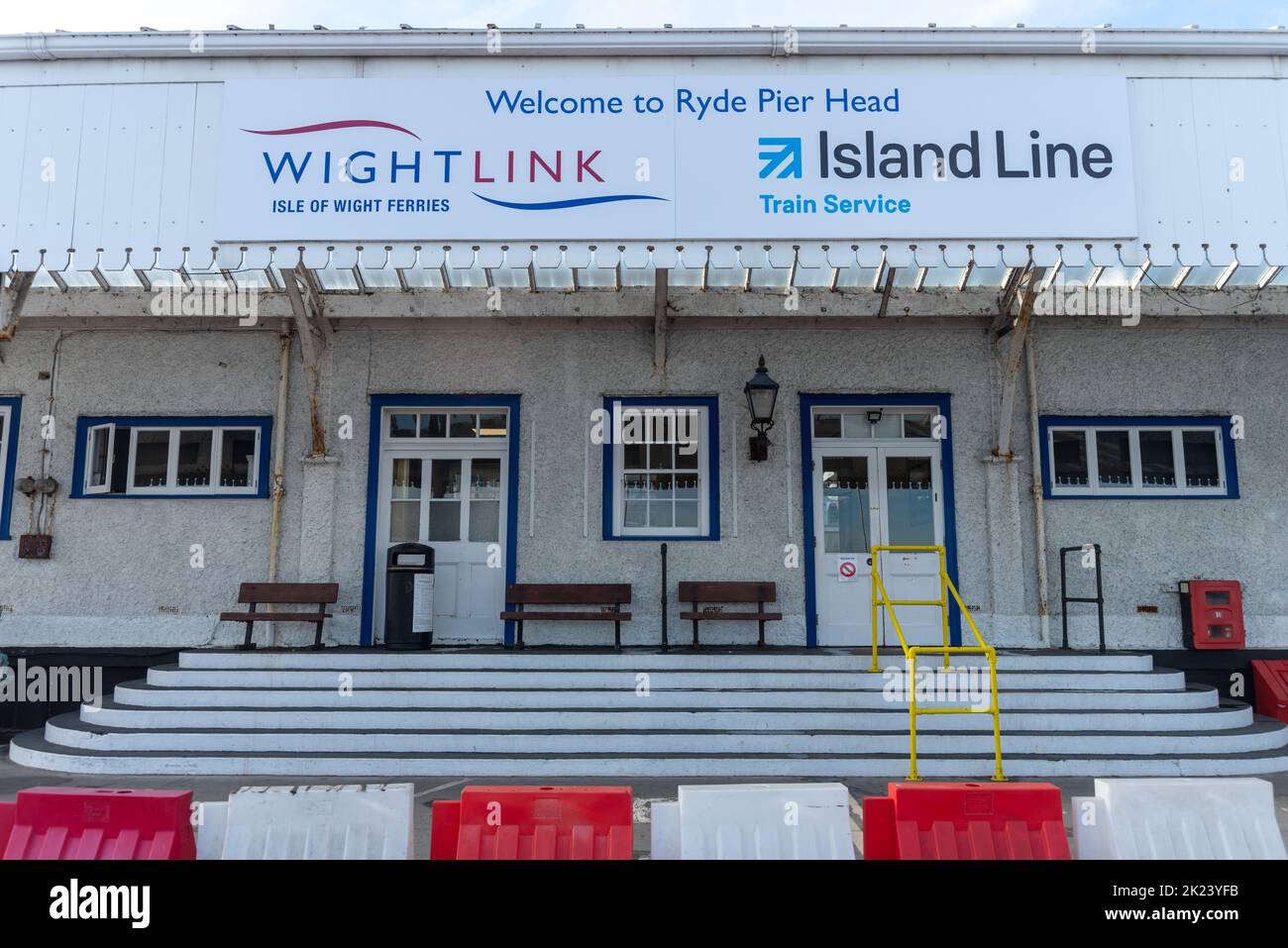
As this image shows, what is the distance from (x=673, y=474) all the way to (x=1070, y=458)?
4184mm

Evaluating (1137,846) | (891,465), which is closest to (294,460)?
(891,465)

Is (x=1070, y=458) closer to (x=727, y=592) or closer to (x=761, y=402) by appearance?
(x=761, y=402)

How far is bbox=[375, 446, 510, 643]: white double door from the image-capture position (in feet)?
30.4

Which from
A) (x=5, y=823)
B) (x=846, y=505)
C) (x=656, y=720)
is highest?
(x=846, y=505)

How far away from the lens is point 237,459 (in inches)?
372

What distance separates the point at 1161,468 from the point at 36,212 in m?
11.0

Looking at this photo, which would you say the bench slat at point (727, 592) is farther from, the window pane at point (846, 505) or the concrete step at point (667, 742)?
the concrete step at point (667, 742)

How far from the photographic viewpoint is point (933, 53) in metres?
7.82

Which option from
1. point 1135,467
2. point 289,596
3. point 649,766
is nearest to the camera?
point 649,766

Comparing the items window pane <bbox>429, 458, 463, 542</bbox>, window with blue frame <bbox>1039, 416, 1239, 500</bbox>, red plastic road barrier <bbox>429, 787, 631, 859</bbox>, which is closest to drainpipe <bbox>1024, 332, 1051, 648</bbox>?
window with blue frame <bbox>1039, 416, 1239, 500</bbox>

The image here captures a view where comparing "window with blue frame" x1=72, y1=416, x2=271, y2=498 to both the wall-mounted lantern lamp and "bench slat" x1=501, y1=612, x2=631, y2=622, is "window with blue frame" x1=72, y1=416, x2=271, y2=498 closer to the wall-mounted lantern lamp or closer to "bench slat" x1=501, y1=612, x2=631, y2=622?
"bench slat" x1=501, y1=612, x2=631, y2=622

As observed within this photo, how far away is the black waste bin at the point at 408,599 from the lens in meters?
8.72

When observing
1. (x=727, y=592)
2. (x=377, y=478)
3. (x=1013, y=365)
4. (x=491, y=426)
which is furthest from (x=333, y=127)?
(x=1013, y=365)
